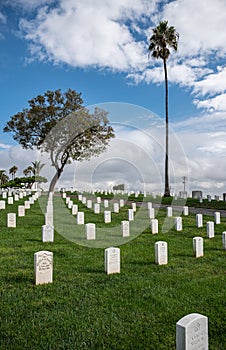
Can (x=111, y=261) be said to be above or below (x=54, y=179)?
below

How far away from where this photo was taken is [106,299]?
5.57m

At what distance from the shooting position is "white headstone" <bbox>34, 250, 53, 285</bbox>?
635 centimetres

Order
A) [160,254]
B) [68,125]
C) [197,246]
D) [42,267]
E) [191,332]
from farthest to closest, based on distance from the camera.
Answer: [68,125] < [197,246] < [160,254] < [42,267] < [191,332]

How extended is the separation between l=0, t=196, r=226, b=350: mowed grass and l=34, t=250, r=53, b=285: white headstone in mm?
169

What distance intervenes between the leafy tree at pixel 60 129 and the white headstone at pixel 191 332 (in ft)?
95.9

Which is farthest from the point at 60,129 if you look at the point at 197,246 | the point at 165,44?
the point at 197,246

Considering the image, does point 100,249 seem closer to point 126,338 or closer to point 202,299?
point 202,299

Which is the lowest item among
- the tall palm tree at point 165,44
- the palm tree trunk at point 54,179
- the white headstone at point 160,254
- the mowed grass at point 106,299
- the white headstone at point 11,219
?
the mowed grass at point 106,299

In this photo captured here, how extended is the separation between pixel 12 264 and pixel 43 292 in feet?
7.10

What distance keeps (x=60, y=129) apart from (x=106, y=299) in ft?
91.2

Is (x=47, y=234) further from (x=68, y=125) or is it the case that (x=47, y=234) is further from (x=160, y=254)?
(x=68, y=125)

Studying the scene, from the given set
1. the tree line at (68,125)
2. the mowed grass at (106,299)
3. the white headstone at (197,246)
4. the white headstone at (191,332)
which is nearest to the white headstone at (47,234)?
the mowed grass at (106,299)

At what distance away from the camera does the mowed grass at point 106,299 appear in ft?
14.1

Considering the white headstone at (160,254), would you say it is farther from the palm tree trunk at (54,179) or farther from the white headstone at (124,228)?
the palm tree trunk at (54,179)
